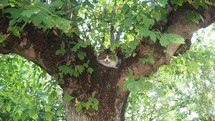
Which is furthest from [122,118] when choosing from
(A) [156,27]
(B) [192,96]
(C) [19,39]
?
(B) [192,96]

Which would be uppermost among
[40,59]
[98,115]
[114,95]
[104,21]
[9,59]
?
[104,21]

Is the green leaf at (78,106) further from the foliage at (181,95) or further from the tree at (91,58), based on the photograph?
the foliage at (181,95)

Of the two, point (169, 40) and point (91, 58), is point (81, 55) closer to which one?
point (91, 58)

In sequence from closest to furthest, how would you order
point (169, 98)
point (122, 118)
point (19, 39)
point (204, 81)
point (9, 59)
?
point (19, 39) → point (122, 118) → point (9, 59) → point (204, 81) → point (169, 98)

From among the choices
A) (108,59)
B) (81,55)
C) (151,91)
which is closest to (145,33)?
(151,91)

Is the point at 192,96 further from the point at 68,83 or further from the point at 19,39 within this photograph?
the point at 19,39

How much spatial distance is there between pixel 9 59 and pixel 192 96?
4.01 metres

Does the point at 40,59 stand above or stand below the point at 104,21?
below

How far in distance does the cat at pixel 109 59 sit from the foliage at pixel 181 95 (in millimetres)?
772

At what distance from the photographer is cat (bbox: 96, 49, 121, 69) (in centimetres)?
263

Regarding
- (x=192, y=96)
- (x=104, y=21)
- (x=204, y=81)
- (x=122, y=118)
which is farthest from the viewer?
(x=192, y=96)

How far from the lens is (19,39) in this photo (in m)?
2.41

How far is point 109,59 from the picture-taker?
8.70 ft

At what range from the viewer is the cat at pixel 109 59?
8.64 feet
